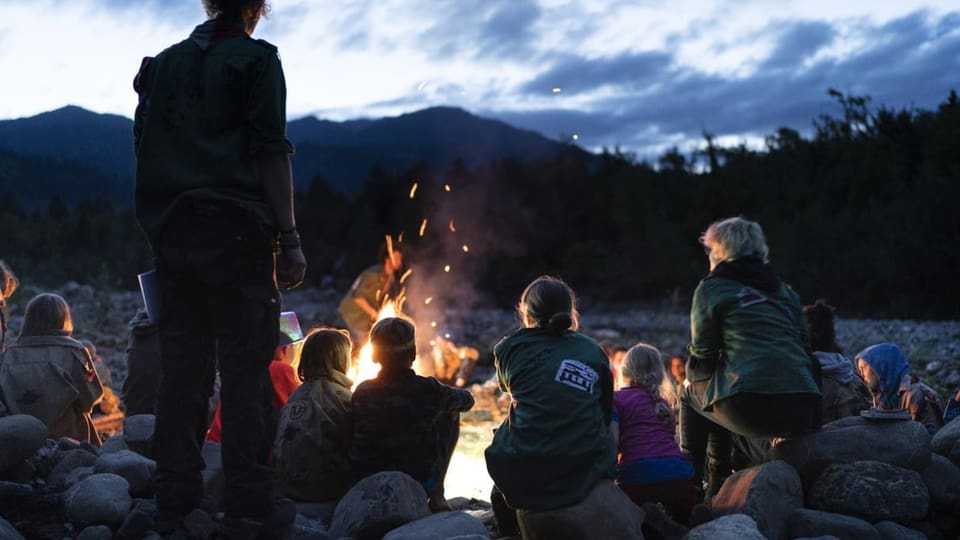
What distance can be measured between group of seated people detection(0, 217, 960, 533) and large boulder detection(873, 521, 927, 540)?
1.69 ft

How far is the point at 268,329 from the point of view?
338cm

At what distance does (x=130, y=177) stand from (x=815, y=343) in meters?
3.86

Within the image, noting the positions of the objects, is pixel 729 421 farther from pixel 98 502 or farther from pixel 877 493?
pixel 98 502

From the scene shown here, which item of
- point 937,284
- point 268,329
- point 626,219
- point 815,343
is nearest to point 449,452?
point 268,329

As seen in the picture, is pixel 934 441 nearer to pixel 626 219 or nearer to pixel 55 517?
pixel 55 517

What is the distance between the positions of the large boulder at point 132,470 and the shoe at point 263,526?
88 cm

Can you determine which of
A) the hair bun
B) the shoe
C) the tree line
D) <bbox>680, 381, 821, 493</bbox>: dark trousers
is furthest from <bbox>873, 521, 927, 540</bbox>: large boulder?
the tree line

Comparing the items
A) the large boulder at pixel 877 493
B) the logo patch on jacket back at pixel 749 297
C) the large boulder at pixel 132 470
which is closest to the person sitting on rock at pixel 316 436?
the large boulder at pixel 132 470

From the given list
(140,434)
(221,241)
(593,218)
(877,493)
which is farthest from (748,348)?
(593,218)

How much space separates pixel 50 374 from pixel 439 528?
2.62m

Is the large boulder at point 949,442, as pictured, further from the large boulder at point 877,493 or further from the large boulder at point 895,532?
the large boulder at point 895,532

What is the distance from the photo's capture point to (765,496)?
158 inches

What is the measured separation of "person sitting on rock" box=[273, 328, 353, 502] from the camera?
4.43 meters

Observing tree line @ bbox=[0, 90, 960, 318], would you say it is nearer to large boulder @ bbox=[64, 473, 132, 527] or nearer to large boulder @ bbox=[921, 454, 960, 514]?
large boulder @ bbox=[921, 454, 960, 514]
